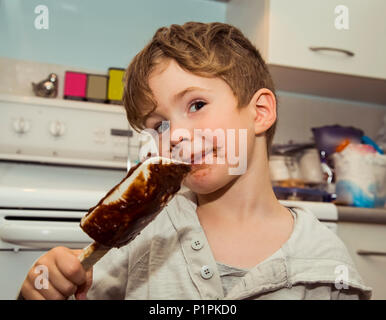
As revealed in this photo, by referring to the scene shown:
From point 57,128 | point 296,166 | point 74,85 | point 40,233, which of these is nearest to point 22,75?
point 74,85

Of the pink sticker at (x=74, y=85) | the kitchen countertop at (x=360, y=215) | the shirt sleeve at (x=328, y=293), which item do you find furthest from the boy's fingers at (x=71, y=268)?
the pink sticker at (x=74, y=85)

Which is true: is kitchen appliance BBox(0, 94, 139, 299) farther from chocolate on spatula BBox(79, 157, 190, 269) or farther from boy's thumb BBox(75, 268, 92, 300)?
chocolate on spatula BBox(79, 157, 190, 269)

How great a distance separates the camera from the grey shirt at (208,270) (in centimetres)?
70

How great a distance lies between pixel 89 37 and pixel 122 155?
1.88 ft

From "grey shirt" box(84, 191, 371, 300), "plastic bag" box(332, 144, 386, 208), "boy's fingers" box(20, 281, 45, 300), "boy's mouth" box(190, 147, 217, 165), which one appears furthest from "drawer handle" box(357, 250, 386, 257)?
"boy's fingers" box(20, 281, 45, 300)

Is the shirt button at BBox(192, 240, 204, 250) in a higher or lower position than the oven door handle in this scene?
higher

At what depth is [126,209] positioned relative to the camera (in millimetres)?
562

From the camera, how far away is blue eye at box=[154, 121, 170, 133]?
2.39 ft

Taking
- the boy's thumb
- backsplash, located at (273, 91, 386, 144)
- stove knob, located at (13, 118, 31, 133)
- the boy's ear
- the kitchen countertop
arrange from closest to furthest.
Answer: the boy's thumb < the boy's ear < the kitchen countertop < stove knob, located at (13, 118, 31, 133) < backsplash, located at (273, 91, 386, 144)

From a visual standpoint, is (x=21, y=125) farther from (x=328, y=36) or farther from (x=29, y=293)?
(x=328, y=36)

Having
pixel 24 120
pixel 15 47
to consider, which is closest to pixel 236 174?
pixel 24 120

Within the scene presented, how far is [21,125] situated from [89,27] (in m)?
0.55

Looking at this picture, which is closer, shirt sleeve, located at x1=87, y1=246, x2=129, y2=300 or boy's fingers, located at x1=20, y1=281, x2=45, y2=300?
boy's fingers, located at x1=20, y1=281, x2=45, y2=300

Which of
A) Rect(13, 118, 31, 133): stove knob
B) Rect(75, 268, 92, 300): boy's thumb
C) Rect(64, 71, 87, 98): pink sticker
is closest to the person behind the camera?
Rect(75, 268, 92, 300): boy's thumb
